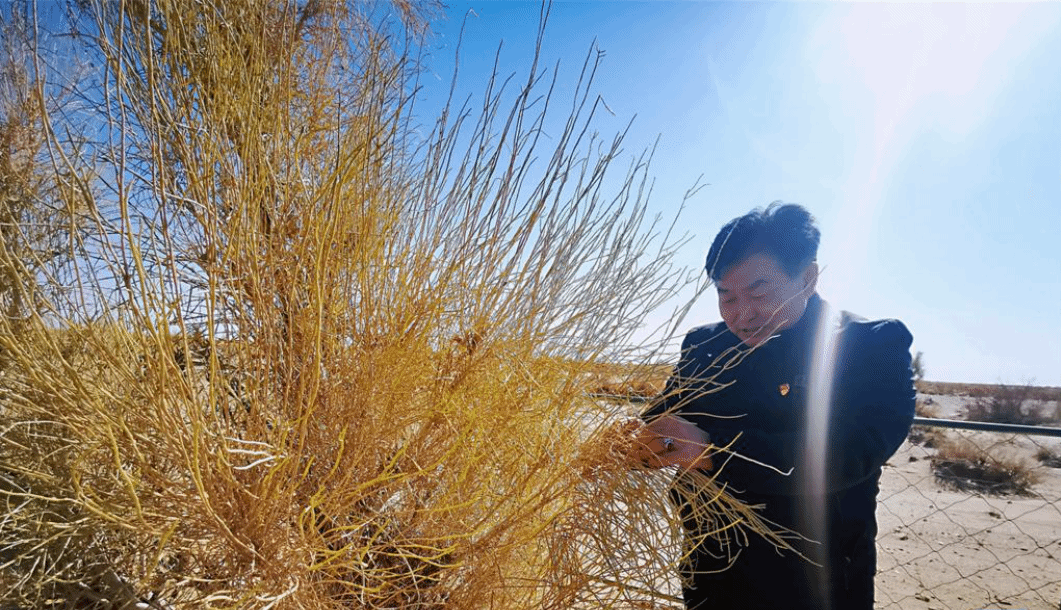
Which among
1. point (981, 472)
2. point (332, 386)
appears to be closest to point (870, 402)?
point (332, 386)

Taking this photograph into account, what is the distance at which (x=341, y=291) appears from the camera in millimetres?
759

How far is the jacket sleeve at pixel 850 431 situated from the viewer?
0.65 meters

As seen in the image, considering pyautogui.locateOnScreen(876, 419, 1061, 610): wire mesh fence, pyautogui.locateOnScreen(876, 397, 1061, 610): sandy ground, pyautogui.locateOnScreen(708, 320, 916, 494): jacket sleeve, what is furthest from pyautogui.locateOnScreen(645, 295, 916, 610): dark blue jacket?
pyautogui.locateOnScreen(876, 397, 1061, 610): sandy ground

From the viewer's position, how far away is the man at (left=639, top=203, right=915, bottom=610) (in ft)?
2.16

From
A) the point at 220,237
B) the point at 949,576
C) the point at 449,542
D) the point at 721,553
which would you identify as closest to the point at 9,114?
the point at 220,237

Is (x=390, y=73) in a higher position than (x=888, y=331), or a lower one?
higher

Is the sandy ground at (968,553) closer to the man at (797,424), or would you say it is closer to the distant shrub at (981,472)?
the distant shrub at (981,472)

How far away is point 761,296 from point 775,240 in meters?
0.08

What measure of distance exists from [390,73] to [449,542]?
0.78 m

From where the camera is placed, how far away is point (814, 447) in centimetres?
65

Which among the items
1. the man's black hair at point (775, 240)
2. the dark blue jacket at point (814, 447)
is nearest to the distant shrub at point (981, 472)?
the dark blue jacket at point (814, 447)

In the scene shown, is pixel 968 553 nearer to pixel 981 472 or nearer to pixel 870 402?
pixel 981 472

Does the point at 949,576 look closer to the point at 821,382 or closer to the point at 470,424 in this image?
the point at 821,382

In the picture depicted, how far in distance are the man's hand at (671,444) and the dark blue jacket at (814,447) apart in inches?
1.0
